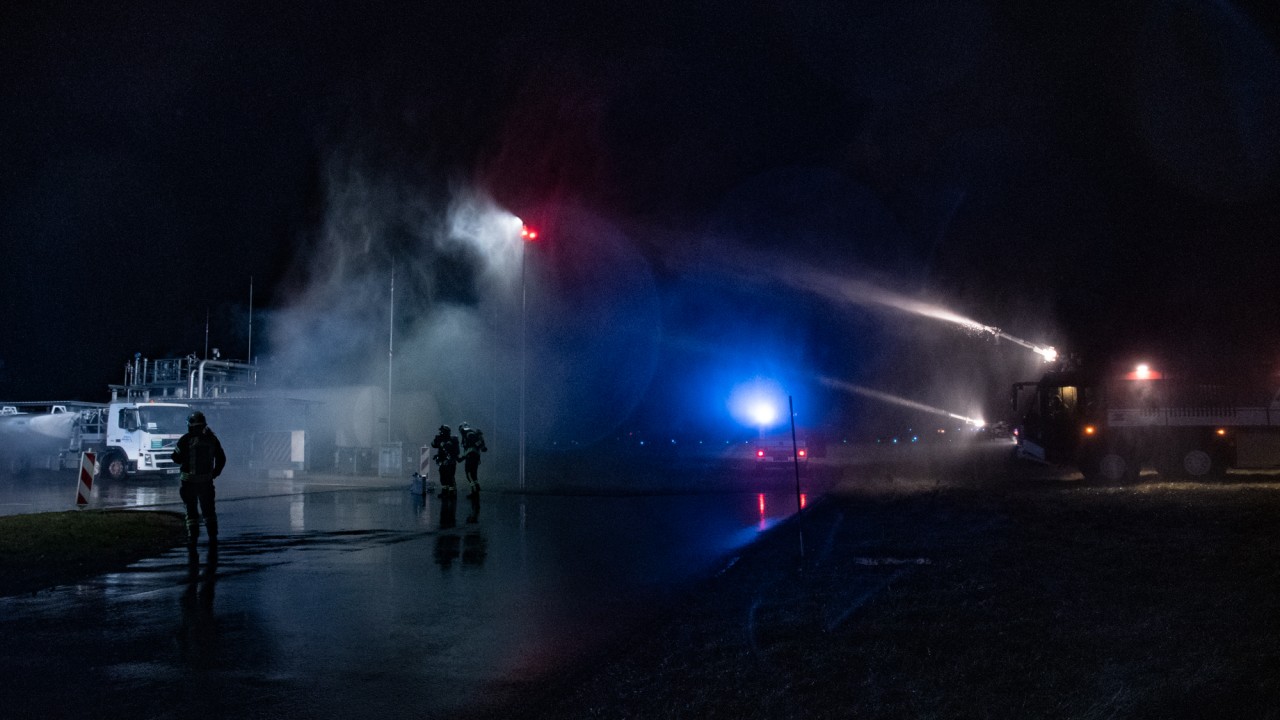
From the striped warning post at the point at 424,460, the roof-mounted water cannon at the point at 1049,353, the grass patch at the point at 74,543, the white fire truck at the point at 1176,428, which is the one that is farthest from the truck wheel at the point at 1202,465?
the grass patch at the point at 74,543

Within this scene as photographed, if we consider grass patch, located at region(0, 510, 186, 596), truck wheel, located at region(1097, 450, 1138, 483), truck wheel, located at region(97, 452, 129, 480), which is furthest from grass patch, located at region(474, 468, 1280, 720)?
truck wheel, located at region(97, 452, 129, 480)

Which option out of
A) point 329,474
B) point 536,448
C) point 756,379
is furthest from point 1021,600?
point 536,448

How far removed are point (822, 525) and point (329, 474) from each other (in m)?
21.9

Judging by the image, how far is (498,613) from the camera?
8062 mm

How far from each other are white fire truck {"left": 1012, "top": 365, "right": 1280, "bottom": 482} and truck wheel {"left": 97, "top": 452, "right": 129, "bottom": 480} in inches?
1066

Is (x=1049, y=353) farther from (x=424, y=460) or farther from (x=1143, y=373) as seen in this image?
(x=424, y=460)

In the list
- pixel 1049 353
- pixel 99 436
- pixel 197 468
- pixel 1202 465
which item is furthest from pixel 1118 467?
pixel 99 436

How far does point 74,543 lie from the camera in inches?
454

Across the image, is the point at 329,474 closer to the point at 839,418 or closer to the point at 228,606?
the point at 228,606

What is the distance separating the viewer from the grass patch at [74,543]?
981 centimetres

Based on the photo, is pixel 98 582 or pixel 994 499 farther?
pixel 994 499

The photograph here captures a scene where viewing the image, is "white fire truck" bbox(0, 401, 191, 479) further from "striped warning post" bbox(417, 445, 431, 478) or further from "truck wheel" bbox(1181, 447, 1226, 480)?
"truck wheel" bbox(1181, 447, 1226, 480)

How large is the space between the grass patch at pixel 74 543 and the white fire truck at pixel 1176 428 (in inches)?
785

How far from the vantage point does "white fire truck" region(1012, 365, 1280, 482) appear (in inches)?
859
